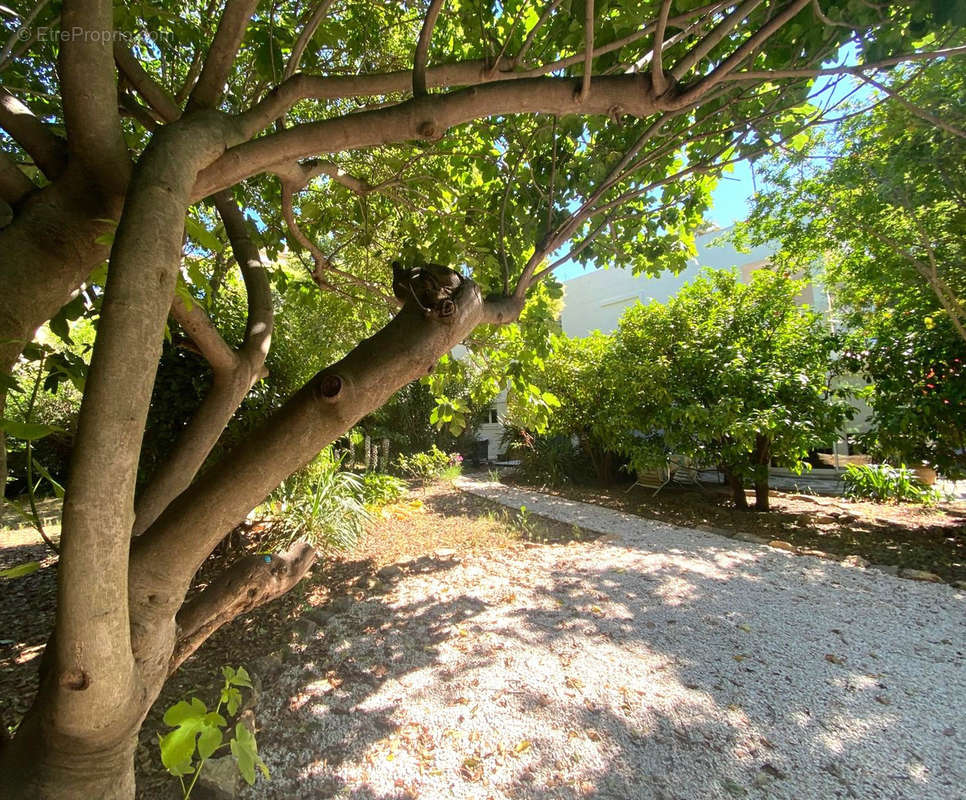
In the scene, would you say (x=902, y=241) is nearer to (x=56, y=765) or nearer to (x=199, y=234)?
(x=199, y=234)

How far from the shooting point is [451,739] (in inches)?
86.0

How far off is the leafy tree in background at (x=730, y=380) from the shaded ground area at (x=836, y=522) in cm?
62

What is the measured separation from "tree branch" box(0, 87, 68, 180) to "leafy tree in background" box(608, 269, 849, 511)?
639cm

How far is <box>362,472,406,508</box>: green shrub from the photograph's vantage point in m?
6.27

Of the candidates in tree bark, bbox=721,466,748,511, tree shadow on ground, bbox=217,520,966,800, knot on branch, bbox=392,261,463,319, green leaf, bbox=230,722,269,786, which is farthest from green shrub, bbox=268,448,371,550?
tree bark, bbox=721,466,748,511

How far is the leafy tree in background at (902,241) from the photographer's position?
449cm

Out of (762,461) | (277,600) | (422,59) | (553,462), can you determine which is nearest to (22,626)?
(277,600)

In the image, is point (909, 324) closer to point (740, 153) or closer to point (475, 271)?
point (740, 153)

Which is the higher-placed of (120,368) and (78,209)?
(78,209)

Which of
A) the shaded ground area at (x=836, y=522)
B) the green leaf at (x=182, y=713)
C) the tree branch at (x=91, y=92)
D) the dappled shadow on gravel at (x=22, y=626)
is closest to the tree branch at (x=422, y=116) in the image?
the tree branch at (x=91, y=92)

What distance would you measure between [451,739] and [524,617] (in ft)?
4.29

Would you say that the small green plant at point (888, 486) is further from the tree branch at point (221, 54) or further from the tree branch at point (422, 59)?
the tree branch at point (221, 54)

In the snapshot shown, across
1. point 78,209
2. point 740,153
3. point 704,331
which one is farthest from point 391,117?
point 704,331

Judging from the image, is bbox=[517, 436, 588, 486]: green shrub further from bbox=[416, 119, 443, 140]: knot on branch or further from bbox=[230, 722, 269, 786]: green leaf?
bbox=[230, 722, 269, 786]: green leaf
